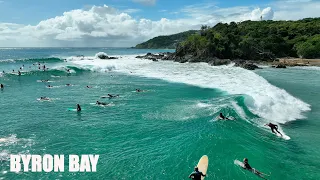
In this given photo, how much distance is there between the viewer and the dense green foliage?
106 m

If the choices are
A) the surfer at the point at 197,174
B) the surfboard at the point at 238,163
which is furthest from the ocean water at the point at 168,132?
the surfer at the point at 197,174

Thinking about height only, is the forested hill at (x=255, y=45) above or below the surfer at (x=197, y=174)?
above

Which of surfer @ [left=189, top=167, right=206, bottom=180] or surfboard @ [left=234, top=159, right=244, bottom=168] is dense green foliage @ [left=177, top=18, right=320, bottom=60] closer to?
surfboard @ [left=234, top=159, right=244, bottom=168]

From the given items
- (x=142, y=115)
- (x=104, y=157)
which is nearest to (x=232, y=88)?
(x=142, y=115)

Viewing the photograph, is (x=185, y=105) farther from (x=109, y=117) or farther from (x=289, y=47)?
(x=289, y=47)

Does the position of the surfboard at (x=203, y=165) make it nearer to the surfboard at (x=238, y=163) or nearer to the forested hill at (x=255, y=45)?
the surfboard at (x=238, y=163)

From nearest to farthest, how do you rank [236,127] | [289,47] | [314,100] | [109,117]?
1. [236,127]
2. [109,117]
3. [314,100]
4. [289,47]

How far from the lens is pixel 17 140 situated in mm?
24312

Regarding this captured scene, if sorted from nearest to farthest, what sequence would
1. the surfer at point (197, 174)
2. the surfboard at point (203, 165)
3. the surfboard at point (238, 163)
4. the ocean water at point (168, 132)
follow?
the surfer at point (197, 174) → the surfboard at point (203, 165) → the ocean water at point (168, 132) → the surfboard at point (238, 163)

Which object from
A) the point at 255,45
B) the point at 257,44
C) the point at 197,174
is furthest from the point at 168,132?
the point at 257,44

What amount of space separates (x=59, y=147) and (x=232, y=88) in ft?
107

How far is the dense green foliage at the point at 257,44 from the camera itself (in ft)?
346

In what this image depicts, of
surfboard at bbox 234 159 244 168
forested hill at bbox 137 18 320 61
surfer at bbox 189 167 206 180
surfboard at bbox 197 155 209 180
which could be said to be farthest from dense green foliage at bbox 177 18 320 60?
surfer at bbox 189 167 206 180

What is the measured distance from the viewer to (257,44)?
373 ft
